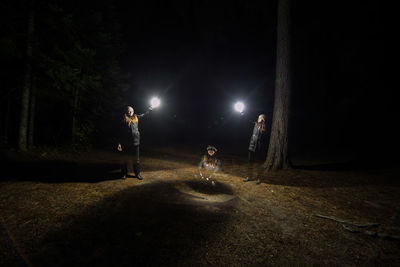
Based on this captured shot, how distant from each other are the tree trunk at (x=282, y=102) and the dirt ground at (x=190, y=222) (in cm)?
215

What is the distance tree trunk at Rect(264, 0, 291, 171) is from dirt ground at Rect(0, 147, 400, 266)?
215cm

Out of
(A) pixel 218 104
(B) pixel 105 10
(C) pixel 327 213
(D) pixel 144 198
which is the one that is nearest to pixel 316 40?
(A) pixel 218 104

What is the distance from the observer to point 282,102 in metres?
9.86

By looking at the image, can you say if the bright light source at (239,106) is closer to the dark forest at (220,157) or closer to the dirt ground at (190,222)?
the dark forest at (220,157)

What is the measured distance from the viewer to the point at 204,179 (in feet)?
26.6

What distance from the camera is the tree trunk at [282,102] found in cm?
978

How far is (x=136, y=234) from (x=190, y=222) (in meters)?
1.11

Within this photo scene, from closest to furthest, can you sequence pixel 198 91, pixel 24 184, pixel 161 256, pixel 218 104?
pixel 161 256 < pixel 24 184 < pixel 218 104 < pixel 198 91

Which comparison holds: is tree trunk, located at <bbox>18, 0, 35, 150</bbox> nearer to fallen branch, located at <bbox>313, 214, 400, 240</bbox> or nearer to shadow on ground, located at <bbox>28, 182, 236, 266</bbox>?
shadow on ground, located at <bbox>28, 182, 236, 266</bbox>

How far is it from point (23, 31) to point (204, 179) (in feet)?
→ 45.1

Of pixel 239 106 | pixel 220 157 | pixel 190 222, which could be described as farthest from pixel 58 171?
pixel 220 157

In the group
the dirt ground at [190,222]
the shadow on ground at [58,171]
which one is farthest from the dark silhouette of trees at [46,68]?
the dirt ground at [190,222]

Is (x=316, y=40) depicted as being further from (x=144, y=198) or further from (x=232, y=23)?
(x=144, y=198)

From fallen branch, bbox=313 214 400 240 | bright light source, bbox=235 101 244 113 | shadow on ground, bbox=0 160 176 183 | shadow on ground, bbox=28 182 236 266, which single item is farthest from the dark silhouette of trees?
fallen branch, bbox=313 214 400 240
